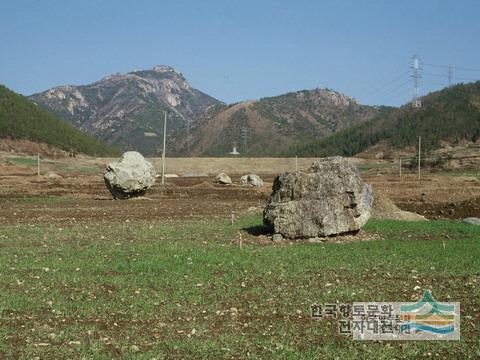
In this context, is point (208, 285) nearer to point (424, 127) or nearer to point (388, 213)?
point (388, 213)

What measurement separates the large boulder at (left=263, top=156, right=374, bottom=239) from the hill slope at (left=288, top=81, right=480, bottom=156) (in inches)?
4775

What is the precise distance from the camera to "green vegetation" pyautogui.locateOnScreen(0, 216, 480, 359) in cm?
977

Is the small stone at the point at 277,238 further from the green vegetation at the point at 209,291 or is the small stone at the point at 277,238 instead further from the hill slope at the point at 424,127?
the hill slope at the point at 424,127

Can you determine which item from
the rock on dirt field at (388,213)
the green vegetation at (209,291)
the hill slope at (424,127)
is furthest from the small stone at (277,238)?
the hill slope at (424,127)

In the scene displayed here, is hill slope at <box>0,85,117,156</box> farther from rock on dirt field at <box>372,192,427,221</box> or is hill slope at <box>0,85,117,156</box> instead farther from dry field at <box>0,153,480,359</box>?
rock on dirt field at <box>372,192,427,221</box>

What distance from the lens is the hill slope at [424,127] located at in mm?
147000

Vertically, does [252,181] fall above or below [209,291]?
above

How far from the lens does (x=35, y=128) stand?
150750 millimetres

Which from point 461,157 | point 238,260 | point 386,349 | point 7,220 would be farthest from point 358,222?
point 461,157

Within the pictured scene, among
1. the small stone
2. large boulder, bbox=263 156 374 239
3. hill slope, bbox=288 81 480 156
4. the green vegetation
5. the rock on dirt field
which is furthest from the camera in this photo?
hill slope, bbox=288 81 480 156

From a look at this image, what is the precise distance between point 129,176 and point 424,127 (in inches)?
5246

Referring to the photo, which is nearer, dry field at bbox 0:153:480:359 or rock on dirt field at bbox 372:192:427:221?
dry field at bbox 0:153:480:359

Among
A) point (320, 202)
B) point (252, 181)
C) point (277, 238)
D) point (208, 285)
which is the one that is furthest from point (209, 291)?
point (252, 181)

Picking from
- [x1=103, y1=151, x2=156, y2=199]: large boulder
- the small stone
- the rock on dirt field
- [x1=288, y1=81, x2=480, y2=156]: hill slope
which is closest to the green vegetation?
the small stone
